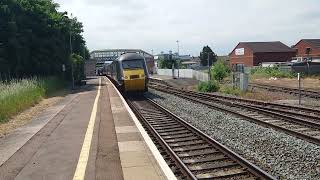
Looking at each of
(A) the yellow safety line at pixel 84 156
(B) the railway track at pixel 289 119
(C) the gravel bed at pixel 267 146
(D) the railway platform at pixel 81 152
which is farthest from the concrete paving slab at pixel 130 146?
(B) the railway track at pixel 289 119

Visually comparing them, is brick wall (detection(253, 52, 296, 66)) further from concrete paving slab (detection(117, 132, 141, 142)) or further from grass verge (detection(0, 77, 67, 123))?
concrete paving slab (detection(117, 132, 141, 142))

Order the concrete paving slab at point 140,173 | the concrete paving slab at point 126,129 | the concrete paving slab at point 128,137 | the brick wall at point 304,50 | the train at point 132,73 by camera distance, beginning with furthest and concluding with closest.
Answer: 1. the brick wall at point 304,50
2. the train at point 132,73
3. the concrete paving slab at point 126,129
4. the concrete paving slab at point 128,137
5. the concrete paving slab at point 140,173

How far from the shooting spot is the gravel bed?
1022cm

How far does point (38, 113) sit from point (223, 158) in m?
13.7

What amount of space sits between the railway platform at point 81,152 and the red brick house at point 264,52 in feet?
277

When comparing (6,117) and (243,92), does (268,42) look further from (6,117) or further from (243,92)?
(6,117)

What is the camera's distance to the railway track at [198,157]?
393 inches

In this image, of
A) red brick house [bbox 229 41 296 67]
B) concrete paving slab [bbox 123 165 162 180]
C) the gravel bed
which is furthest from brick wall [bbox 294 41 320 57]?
concrete paving slab [bbox 123 165 162 180]

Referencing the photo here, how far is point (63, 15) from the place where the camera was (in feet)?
188

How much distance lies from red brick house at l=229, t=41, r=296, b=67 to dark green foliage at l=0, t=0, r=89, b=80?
55926mm

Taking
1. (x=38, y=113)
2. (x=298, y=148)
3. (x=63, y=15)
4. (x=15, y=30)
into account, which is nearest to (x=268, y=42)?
(x=63, y=15)

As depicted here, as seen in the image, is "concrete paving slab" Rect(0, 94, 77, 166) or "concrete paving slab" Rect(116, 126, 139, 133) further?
"concrete paving slab" Rect(116, 126, 139, 133)

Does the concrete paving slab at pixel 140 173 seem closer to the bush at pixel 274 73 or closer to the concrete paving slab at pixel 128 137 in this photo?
the concrete paving slab at pixel 128 137

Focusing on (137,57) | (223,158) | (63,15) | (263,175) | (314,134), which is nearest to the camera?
(263,175)
